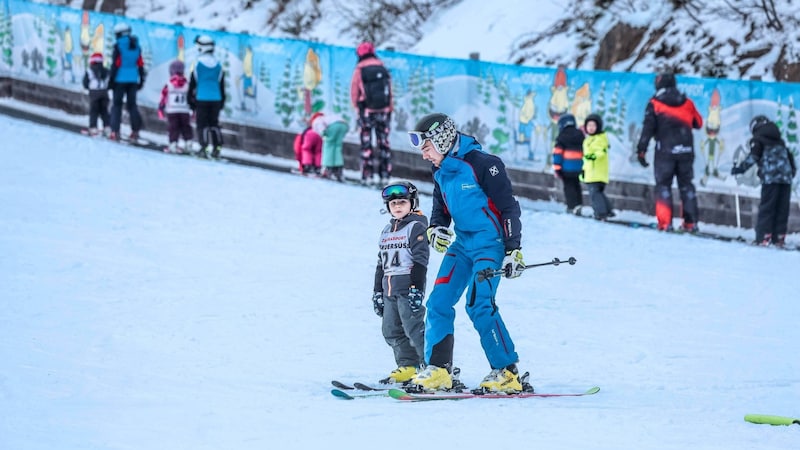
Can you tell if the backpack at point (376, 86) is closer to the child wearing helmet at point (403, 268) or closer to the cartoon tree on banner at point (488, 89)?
the cartoon tree on banner at point (488, 89)

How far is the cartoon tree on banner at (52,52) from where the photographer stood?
25606 millimetres

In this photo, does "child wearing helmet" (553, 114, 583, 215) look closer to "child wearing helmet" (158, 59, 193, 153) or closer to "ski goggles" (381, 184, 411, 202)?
"child wearing helmet" (158, 59, 193, 153)

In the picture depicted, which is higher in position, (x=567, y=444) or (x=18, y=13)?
(x=18, y=13)

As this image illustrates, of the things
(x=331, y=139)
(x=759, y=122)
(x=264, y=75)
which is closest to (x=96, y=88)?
(x=264, y=75)

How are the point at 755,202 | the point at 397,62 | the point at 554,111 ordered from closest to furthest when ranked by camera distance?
the point at 755,202, the point at 554,111, the point at 397,62

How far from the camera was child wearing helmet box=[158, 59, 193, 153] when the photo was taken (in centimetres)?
2022

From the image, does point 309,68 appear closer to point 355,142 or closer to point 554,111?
point 355,142

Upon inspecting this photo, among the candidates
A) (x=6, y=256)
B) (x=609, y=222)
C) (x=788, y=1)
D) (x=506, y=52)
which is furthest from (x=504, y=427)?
(x=506, y=52)

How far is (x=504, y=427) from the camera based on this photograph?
7.23 meters

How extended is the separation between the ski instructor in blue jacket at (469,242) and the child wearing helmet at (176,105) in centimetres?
1247

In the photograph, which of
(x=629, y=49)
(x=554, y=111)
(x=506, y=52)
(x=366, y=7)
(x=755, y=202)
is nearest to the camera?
(x=755, y=202)

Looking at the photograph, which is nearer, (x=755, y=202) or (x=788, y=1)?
(x=755, y=202)

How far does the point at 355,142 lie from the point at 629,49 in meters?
4.87

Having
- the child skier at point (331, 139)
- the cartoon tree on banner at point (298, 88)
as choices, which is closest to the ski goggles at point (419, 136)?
the child skier at point (331, 139)
